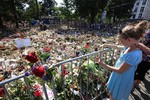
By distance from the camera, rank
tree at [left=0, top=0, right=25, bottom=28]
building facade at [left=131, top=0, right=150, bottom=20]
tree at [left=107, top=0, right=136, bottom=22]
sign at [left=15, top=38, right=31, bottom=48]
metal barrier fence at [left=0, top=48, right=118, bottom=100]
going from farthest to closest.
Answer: building facade at [left=131, top=0, right=150, bottom=20]
tree at [left=107, top=0, right=136, bottom=22]
tree at [left=0, top=0, right=25, bottom=28]
sign at [left=15, top=38, right=31, bottom=48]
metal barrier fence at [left=0, top=48, right=118, bottom=100]

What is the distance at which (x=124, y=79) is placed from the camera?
1.68 meters

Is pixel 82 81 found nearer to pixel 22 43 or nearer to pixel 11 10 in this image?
pixel 22 43

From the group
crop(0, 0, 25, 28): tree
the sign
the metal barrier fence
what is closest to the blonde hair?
the metal barrier fence

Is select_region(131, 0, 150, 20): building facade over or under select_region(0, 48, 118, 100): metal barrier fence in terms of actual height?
over

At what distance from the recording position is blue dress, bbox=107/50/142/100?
4.66 ft

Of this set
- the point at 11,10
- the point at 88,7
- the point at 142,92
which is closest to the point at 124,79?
the point at 142,92

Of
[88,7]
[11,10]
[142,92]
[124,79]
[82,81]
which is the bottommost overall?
[142,92]

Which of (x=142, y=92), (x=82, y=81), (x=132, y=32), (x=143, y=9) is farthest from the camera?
(x=143, y=9)

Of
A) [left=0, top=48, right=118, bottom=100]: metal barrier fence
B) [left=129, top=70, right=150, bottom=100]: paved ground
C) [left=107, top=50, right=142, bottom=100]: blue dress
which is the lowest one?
[left=129, top=70, right=150, bottom=100]: paved ground

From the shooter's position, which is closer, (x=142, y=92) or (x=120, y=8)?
(x=142, y=92)

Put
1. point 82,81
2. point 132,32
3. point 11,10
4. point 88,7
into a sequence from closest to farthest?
point 132,32 → point 82,81 → point 11,10 → point 88,7

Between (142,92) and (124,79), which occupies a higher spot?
(124,79)

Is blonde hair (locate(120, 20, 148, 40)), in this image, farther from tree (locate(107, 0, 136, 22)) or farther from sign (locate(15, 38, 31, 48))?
tree (locate(107, 0, 136, 22))

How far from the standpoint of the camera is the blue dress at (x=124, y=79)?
1.42m
